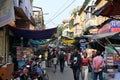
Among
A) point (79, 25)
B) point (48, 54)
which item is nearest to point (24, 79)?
point (48, 54)

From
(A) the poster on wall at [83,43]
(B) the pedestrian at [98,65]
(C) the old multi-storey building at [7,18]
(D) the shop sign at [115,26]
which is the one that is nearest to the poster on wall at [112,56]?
(B) the pedestrian at [98,65]

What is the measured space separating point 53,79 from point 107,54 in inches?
168

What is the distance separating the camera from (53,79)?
20781 millimetres

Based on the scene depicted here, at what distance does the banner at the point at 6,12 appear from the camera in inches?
527

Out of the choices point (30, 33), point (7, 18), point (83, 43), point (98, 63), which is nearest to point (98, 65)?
point (98, 63)

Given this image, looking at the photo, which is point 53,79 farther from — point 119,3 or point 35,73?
point 119,3

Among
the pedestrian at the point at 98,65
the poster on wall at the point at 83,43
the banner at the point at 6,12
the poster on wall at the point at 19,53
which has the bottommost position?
the pedestrian at the point at 98,65

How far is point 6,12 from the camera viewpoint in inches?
547

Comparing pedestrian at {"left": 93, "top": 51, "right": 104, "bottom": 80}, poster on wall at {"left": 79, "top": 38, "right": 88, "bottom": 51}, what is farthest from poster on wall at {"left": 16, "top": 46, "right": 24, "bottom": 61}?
poster on wall at {"left": 79, "top": 38, "right": 88, "bottom": 51}

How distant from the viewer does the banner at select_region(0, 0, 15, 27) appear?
13397 millimetres

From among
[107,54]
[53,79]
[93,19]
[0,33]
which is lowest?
[53,79]

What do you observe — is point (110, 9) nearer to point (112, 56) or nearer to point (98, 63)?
point (98, 63)

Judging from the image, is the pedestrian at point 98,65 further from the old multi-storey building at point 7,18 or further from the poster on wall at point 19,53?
the poster on wall at point 19,53

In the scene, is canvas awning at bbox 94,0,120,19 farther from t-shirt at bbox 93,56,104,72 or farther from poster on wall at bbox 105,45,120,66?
poster on wall at bbox 105,45,120,66
